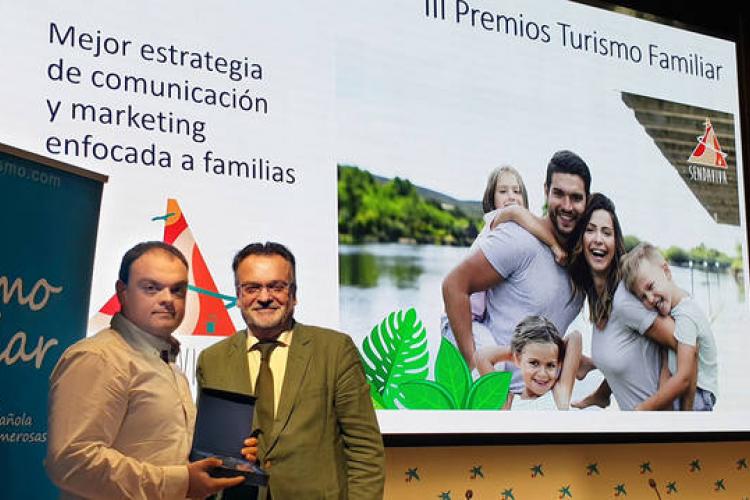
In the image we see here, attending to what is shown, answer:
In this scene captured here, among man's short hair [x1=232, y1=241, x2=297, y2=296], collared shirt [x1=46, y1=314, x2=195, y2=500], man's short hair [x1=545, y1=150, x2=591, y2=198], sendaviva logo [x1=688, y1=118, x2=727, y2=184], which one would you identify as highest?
sendaviva logo [x1=688, y1=118, x2=727, y2=184]

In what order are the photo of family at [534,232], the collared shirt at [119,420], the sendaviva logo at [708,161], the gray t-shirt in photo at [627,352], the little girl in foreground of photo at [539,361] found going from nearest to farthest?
the collared shirt at [119,420]
the photo of family at [534,232]
the little girl in foreground of photo at [539,361]
the gray t-shirt in photo at [627,352]
the sendaviva logo at [708,161]

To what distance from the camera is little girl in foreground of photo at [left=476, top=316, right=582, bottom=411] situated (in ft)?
11.0

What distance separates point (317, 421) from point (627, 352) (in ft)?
5.10

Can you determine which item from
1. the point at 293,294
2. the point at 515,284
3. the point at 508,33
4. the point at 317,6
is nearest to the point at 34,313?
the point at 293,294

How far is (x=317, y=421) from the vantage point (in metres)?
2.38

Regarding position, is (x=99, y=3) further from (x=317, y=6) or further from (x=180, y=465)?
(x=180, y=465)

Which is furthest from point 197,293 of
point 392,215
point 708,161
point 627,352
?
point 708,161

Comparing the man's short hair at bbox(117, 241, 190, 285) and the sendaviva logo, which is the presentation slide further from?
the man's short hair at bbox(117, 241, 190, 285)

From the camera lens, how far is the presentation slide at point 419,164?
9.12 feet

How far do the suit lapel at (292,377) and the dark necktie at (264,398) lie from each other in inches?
0.7

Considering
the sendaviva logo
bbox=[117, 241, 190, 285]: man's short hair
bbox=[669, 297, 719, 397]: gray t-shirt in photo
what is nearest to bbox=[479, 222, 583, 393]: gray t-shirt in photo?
bbox=[669, 297, 719, 397]: gray t-shirt in photo

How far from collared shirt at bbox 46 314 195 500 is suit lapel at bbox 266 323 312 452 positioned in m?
0.22

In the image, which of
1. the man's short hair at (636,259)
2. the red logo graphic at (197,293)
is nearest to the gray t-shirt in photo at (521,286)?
the man's short hair at (636,259)

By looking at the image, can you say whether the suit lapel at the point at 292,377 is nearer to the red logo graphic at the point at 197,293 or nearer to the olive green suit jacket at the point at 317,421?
the olive green suit jacket at the point at 317,421
